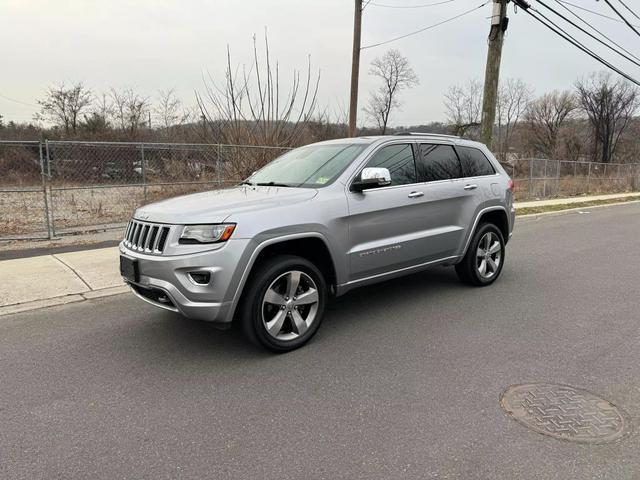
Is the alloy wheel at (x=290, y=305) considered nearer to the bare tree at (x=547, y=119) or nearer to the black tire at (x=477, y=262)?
the black tire at (x=477, y=262)

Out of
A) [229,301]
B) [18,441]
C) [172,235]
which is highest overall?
[172,235]

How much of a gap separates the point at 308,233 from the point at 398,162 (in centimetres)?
155

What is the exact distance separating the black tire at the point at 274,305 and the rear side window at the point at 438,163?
6.24ft

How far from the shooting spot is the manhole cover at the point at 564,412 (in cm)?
288

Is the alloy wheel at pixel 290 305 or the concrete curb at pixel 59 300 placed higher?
the alloy wheel at pixel 290 305

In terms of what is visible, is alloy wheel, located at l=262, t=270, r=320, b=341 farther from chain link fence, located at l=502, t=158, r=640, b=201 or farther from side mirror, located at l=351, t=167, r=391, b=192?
chain link fence, located at l=502, t=158, r=640, b=201

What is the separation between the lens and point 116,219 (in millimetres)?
10445

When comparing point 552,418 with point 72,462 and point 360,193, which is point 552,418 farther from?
point 72,462

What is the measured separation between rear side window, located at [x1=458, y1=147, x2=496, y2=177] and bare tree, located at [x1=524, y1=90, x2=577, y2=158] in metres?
57.4

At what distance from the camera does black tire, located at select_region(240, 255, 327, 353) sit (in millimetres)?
3758

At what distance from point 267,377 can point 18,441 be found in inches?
62.3

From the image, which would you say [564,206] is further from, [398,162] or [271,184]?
[271,184]

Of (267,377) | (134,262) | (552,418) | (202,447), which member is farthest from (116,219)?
(552,418)

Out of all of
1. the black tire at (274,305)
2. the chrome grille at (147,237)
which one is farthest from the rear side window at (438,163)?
the chrome grille at (147,237)
